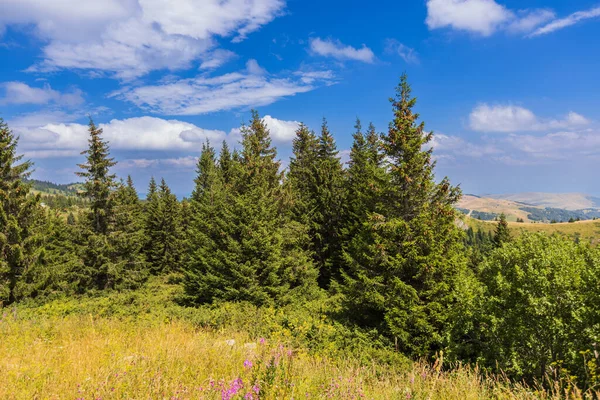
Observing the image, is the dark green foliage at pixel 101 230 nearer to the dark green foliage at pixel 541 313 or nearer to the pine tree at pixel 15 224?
the pine tree at pixel 15 224

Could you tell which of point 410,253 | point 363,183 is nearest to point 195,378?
point 410,253

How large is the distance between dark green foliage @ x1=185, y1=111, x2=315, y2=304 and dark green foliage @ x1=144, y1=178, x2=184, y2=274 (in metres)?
23.6

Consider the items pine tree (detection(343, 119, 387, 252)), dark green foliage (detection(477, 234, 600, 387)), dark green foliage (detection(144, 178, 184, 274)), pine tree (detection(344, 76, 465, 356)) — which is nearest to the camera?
dark green foliage (detection(477, 234, 600, 387))

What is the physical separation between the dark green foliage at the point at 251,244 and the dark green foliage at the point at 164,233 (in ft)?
77.5

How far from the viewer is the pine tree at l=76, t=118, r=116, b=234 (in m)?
28.5

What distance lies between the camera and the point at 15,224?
72.9ft

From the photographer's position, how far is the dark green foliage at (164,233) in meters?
49.6

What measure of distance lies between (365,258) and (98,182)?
2510 centimetres

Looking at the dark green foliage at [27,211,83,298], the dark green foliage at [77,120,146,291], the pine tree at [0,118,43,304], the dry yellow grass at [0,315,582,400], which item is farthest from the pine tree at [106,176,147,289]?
the dry yellow grass at [0,315,582,400]

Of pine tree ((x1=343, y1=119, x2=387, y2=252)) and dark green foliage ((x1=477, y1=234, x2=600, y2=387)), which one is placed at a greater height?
pine tree ((x1=343, y1=119, x2=387, y2=252))

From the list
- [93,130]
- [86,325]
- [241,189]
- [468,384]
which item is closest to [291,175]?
[241,189]

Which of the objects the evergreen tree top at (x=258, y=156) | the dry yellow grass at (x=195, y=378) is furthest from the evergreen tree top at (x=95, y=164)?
the dry yellow grass at (x=195, y=378)

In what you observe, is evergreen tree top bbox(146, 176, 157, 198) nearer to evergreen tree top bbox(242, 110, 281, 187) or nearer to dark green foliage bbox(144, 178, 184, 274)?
dark green foliage bbox(144, 178, 184, 274)

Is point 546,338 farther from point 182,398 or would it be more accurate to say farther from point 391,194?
point 182,398
